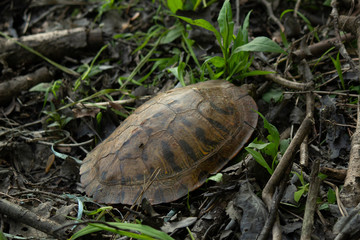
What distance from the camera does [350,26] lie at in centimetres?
270

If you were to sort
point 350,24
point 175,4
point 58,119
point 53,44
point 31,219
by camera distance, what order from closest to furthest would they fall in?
point 31,219, point 350,24, point 58,119, point 175,4, point 53,44

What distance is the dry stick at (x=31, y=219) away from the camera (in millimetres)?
1891

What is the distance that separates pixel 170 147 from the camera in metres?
2.30

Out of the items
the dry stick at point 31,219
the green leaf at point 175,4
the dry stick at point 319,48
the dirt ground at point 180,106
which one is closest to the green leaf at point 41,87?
the dirt ground at point 180,106

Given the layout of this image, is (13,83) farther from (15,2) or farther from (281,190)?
(281,190)

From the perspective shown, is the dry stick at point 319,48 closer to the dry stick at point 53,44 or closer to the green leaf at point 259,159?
the green leaf at point 259,159

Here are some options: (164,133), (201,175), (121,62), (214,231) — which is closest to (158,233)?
(214,231)

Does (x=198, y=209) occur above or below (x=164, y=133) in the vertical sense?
below

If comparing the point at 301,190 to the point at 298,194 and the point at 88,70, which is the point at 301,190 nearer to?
the point at 298,194

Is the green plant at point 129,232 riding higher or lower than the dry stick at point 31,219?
higher

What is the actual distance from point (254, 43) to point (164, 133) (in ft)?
3.23

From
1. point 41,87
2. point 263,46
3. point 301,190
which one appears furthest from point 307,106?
point 41,87

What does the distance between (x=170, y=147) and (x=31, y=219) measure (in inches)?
38.4

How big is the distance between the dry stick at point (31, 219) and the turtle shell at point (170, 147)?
16.9 inches
